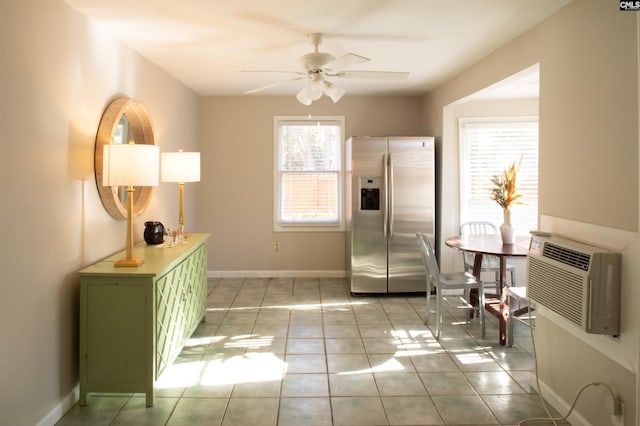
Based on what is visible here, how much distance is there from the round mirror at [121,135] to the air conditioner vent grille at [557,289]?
2744mm

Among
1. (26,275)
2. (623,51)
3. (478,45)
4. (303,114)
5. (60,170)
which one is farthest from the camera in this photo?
(303,114)

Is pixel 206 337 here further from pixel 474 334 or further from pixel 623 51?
pixel 623 51

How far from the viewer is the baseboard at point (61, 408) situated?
2347 millimetres

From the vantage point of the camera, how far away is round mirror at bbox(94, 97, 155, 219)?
9.50 ft

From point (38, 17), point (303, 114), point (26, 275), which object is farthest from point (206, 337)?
point (303, 114)

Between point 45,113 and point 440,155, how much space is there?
3988 millimetres

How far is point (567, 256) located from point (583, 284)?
0.22 m

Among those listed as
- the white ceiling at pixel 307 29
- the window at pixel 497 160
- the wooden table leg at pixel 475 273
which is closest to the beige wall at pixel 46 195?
the white ceiling at pixel 307 29

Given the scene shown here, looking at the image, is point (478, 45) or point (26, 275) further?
point (478, 45)

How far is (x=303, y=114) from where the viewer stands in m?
5.77

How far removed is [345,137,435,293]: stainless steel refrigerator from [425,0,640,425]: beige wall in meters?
1.98

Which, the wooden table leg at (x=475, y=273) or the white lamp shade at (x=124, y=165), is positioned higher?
the white lamp shade at (x=124, y=165)

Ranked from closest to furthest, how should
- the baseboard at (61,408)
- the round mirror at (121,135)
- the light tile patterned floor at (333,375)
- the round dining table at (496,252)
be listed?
the baseboard at (61,408) < the light tile patterned floor at (333,375) < the round mirror at (121,135) < the round dining table at (496,252)

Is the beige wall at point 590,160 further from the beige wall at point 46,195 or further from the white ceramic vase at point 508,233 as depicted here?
the beige wall at point 46,195
